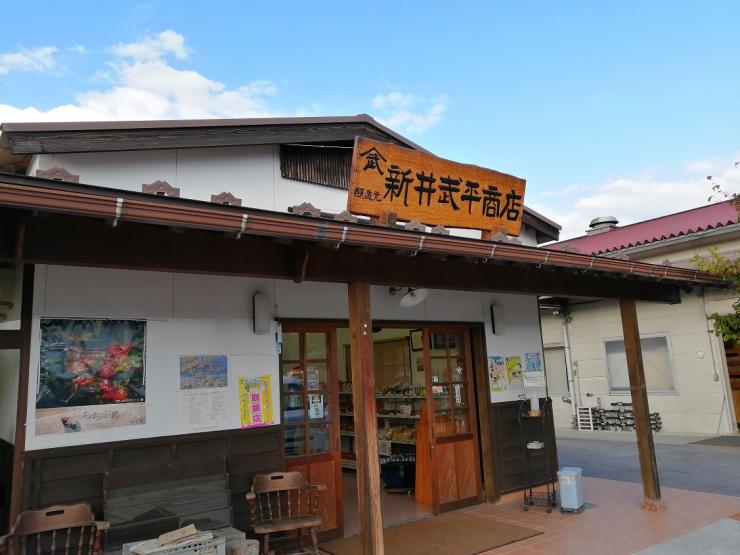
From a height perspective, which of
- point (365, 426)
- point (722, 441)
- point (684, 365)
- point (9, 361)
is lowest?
point (722, 441)

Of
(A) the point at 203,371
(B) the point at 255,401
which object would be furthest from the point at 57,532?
(B) the point at 255,401

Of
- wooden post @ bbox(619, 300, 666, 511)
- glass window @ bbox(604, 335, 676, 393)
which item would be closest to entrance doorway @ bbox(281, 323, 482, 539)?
wooden post @ bbox(619, 300, 666, 511)

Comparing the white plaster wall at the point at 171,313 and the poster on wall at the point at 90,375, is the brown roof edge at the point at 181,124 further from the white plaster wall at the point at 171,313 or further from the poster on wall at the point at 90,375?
the poster on wall at the point at 90,375

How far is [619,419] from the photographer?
12.4m

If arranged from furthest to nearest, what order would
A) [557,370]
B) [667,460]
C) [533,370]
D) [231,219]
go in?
[557,370] → [667,460] → [533,370] → [231,219]

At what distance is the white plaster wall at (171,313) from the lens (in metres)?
4.12

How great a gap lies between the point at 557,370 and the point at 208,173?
436 inches

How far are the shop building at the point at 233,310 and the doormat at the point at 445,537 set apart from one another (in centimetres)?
32

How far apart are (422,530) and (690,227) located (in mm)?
9123

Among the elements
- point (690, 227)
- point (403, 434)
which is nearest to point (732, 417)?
point (690, 227)

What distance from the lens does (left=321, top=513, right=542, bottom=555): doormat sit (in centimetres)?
499

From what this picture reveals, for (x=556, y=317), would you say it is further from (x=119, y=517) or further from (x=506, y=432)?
(x=119, y=517)

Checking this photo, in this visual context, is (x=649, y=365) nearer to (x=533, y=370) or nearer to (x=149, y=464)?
(x=533, y=370)

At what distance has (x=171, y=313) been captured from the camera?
4.64m
